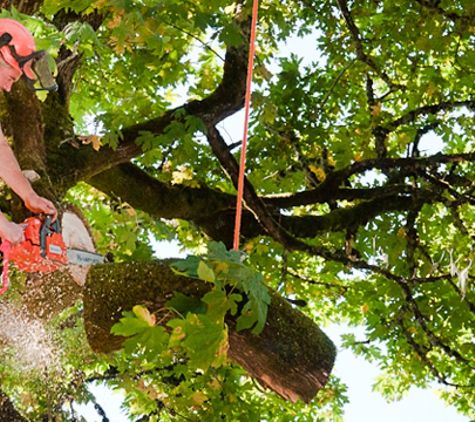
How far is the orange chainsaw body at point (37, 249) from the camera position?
3443 millimetres

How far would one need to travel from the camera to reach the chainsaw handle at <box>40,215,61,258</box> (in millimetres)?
3447

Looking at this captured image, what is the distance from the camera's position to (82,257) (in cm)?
393

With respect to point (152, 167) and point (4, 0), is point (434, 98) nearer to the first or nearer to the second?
point (152, 167)

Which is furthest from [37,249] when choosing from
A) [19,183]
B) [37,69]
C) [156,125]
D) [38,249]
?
[156,125]

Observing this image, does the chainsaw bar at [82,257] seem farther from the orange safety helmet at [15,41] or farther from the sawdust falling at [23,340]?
the orange safety helmet at [15,41]

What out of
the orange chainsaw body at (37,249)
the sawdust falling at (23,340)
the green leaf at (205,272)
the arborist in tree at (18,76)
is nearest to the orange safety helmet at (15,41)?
the arborist in tree at (18,76)

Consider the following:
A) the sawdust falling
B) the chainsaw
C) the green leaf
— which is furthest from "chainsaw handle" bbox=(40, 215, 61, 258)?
the green leaf

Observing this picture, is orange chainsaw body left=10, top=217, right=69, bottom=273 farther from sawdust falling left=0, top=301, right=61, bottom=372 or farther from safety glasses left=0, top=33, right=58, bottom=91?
safety glasses left=0, top=33, right=58, bottom=91

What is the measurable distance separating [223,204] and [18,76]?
3048mm

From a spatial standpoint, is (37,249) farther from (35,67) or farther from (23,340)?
(35,67)

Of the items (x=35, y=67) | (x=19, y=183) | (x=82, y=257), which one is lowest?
(x=82, y=257)

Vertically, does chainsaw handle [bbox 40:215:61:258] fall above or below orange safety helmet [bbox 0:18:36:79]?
below

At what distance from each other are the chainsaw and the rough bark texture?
0.83 feet

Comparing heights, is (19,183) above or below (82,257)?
above
